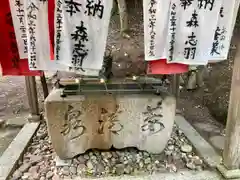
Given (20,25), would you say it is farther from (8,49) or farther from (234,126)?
(234,126)

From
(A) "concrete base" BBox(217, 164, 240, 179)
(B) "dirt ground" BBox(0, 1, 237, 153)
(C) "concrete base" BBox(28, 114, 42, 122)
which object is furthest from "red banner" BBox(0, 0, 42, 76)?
(B) "dirt ground" BBox(0, 1, 237, 153)

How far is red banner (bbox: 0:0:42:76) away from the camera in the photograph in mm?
2384

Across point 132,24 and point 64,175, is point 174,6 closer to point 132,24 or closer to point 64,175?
point 64,175

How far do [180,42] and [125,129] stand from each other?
4.94 ft

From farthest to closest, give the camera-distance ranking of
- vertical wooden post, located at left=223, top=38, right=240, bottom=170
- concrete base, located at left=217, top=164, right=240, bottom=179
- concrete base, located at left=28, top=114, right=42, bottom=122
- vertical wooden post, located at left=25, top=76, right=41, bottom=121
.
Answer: concrete base, located at left=28, top=114, right=42, bottom=122 < vertical wooden post, located at left=25, top=76, right=41, bottom=121 < concrete base, located at left=217, top=164, right=240, bottom=179 < vertical wooden post, located at left=223, top=38, right=240, bottom=170

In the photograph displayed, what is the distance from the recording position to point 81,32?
7.70 feet

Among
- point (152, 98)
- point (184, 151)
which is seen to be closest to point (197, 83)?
point (184, 151)

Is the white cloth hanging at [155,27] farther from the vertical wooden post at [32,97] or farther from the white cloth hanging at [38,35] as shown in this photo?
the vertical wooden post at [32,97]

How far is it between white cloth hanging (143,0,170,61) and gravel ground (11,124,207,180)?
163cm

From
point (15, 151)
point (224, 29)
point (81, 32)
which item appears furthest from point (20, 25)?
point (15, 151)

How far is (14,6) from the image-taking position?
2.32m

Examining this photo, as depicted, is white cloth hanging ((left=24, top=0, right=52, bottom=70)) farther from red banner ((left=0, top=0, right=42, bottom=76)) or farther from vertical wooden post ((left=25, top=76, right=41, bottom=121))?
vertical wooden post ((left=25, top=76, right=41, bottom=121))

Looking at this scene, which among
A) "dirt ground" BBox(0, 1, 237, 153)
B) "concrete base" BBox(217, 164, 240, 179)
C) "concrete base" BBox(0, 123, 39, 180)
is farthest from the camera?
"dirt ground" BBox(0, 1, 237, 153)

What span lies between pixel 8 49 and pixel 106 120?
4.98 feet
